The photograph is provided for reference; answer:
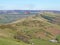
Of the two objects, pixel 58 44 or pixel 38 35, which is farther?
pixel 38 35

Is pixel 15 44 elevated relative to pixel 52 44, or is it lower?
elevated

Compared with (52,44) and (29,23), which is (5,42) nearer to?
(52,44)

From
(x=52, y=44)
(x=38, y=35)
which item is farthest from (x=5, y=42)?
(x=38, y=35)

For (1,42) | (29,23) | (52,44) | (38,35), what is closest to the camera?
(1,42)

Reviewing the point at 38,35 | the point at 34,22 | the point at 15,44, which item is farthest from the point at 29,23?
the point at 15,44

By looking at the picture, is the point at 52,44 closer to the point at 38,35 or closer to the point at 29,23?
the point at 38,35

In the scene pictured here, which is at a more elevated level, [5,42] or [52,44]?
[5,42]

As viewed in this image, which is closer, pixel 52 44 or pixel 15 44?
pixel 15 44

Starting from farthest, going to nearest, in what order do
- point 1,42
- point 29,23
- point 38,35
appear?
point 29,23
point 38,35
point 1,42

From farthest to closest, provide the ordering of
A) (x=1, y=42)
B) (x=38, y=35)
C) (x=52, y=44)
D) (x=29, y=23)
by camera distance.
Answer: (x=29, y=23) < (x=38, y=35) < (x=52, y=44) < (x=1, y=42)
